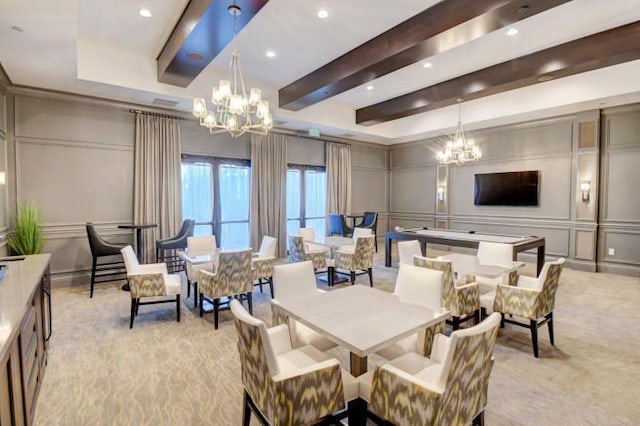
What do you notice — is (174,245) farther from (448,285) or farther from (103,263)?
(448,285)

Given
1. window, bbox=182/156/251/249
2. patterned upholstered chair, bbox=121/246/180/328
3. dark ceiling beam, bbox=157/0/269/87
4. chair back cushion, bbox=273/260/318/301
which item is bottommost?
patterned upholstered chair, bbox=121/246/180/328

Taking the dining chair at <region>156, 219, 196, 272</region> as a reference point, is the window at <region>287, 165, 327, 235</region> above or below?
above

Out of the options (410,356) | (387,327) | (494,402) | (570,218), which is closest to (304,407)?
(387,327)

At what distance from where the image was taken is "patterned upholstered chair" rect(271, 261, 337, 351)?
2484mm

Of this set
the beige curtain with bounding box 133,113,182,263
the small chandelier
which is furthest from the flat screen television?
the beige curtain with bounding box 133,113,182,263

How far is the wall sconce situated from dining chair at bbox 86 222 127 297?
8440mm

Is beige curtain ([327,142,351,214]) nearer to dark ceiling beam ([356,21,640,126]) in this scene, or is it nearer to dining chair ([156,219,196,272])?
dark ceiling beam ([356,21,640,126])

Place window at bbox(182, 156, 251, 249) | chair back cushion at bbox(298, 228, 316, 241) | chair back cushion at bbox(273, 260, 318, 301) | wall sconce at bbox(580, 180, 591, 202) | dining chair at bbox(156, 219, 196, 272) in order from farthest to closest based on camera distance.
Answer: window at bbox(182, 156, 251, 249), wall sconce at bbox(580, 180, 591, 202), chair back cushion at bbox(298, 228, 316, 241), dining chair at bbox(156, 219, 196, 272), chair back cushion at bbox(273, 260, 318, 301)

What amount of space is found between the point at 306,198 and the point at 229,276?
4.93 m

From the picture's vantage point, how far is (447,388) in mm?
1540

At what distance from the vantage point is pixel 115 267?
5625 millimetres

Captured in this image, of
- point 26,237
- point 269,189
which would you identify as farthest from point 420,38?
point 26,237

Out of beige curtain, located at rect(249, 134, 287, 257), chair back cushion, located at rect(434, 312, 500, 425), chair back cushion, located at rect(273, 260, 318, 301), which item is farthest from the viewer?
beige curtain, located at rect(249, 134, 287, 257)

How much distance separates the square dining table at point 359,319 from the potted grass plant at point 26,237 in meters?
4.40
